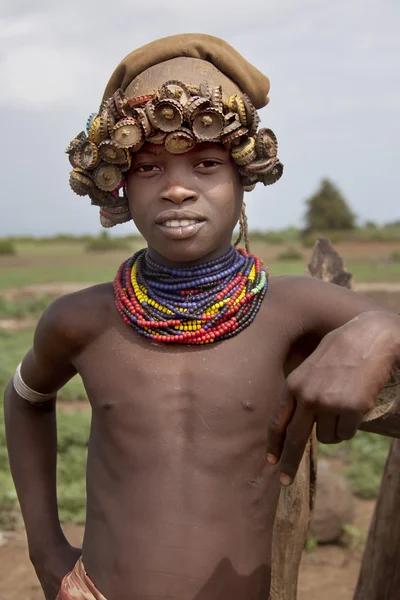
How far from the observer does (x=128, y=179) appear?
214cm

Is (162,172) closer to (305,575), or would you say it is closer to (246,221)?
(246,221)

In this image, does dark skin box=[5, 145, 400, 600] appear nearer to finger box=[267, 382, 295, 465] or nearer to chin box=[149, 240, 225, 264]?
chin box=[149, 240, 225, 264]

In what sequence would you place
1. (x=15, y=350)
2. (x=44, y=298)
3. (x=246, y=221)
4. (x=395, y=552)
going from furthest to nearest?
(x=44, y=298)
(x=15, y=350)
(x=395, y=552)
(x=246, y=221)

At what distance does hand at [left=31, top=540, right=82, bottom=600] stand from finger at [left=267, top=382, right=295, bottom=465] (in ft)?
2.91

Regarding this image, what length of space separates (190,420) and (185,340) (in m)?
0.22

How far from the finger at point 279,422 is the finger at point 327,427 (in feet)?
0.23

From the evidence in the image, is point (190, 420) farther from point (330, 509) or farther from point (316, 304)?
point (330, 509)

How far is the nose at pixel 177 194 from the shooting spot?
1.99 meters

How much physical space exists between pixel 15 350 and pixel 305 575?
7024mm

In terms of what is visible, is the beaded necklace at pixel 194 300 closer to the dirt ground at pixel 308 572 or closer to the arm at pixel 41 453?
the arm at pixel 41 453

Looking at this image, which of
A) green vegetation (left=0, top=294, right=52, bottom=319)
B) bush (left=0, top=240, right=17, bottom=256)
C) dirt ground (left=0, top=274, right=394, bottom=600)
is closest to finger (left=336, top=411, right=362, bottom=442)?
dirt ground (left=0, top=274, right=394, bottom=600)

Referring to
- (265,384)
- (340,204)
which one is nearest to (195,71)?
(265,384)

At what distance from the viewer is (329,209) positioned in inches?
1212

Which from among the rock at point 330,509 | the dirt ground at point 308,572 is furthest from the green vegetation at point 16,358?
the rock at point 330,509
